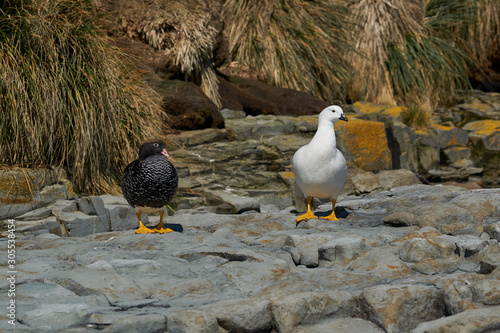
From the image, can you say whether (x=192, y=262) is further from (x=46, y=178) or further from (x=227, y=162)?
(x=227, y=162)

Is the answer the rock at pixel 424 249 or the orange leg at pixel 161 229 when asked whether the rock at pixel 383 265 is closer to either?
the rock at pixel 424 249

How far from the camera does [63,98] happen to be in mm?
5367

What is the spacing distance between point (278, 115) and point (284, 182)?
6.71 ft

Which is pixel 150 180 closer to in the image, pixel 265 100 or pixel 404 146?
pixel 265 100

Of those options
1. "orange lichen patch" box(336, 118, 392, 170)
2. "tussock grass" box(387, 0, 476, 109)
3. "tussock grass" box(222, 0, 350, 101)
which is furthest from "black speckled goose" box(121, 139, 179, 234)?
"tussock grass" box(387, 0, 476, 109)

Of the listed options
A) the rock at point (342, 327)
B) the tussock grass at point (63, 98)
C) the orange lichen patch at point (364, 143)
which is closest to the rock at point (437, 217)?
the rock at point (342, 327)

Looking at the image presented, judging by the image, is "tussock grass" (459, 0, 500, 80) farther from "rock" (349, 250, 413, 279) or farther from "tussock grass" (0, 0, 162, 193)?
"rock" (349, 250, 413, 279)

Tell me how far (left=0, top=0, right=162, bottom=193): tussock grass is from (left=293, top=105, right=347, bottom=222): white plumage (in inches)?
76.6

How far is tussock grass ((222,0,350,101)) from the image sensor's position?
31.4 feet

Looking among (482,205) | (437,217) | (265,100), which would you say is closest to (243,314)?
(437,217)

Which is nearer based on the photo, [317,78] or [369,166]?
[369,166]

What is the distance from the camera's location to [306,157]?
179 inches

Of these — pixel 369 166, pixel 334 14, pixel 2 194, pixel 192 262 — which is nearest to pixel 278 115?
pixel 369 166

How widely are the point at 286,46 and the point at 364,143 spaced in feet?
9.79
